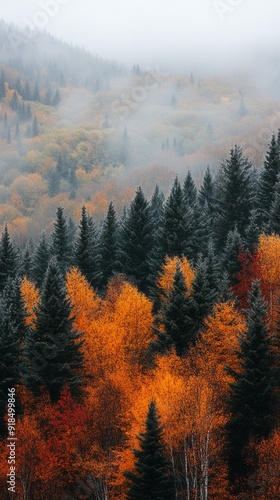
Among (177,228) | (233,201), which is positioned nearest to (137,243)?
(177,228)

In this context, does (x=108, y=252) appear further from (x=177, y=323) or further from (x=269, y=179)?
(x=269, y=179)

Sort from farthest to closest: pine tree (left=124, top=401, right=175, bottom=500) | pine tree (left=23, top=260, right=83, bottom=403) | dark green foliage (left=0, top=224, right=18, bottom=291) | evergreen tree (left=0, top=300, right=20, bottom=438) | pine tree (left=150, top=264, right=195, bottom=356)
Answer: dark green foliage (left=0, top=224, right=18, bottom=291)
pine tree (left=150, top=264, right=195, bottom=356)
pine tree (left=23, top=260, right=83, bottom=403)
evergreen tree (left=0, top=300, right=20, bottom=438)
pine tree (left=124, top=401, right=175, bottom=500)

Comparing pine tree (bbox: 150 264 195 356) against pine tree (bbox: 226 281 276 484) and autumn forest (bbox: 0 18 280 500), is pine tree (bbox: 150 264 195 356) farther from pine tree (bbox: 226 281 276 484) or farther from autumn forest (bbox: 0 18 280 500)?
pine tree (bbox: 226 281 276 484)

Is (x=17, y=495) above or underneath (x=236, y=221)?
underneath

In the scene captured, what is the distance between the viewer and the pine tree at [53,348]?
38.1m

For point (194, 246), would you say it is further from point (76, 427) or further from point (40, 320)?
point (76, 427)

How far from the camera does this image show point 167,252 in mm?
55531

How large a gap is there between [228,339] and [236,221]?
26.7 meters

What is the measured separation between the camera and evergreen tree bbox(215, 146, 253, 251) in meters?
60.5

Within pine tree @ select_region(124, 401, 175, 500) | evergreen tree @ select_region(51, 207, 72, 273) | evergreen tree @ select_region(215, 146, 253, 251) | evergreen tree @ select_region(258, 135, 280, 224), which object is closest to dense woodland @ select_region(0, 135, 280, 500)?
pine tree @ select_region(124, 401, 175, 500)

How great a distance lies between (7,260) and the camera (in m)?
57.2

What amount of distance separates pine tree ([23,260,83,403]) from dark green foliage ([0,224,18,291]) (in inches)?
691

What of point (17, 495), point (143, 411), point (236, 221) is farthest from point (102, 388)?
point (236, 221)

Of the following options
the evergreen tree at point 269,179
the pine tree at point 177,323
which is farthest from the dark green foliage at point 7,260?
the evergreen tree at point 269,179
